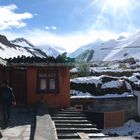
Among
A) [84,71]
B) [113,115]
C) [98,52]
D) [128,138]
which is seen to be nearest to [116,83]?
[113,115]

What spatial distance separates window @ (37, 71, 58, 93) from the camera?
2000 centimetres

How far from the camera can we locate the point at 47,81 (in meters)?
20.0

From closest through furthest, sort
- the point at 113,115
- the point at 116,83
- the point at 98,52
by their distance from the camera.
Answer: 1. the point at 113,115
2. the point at 116,83
3. the point at 98,52

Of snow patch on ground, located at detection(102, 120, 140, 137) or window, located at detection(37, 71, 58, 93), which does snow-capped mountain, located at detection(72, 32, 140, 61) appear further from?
window, located at detection(37, 71, 58, 93)

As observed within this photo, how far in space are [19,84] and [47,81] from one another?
5.01ft

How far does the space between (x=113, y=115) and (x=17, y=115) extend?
11.8m

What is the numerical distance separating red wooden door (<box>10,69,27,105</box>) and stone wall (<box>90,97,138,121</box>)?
7.73 meters

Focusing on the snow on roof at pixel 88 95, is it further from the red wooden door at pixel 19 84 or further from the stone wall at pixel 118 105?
the red wooden door at pixel 19 84

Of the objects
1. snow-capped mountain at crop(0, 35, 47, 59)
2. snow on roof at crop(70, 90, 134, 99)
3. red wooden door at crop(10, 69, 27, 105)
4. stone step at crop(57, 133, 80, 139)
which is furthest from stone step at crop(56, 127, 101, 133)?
snow on roof at crop(70, 90, 134, 99)

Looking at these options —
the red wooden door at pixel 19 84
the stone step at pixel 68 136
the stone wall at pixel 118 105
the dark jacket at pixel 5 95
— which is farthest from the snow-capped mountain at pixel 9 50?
the stone step at pixel 68 136

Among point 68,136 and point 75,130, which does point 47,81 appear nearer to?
point 75,130

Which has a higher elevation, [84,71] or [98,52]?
[98,52]

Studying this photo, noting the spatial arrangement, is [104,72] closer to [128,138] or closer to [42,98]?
[42,98]

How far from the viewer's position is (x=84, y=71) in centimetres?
3769
